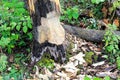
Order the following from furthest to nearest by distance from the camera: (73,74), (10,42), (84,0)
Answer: (84,0) → (10,42) → (73,74)

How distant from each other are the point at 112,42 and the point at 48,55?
3.04ft

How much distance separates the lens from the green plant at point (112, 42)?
4.38 meters

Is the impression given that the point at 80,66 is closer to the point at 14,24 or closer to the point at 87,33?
the point at 87,33

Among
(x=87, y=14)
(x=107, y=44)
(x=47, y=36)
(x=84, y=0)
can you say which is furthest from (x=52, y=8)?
(x=84, y=0)

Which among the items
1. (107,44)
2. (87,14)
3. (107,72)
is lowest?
(107,72)

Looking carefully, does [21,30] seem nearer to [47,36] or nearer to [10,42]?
[10,42]

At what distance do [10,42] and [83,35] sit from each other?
116 cm

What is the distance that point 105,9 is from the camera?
17.4ft

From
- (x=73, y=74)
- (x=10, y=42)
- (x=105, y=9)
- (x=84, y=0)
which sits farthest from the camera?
(x=84, y=0)

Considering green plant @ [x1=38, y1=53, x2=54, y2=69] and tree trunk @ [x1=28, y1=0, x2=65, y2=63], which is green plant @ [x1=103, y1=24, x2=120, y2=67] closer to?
tree trunk @ [x1=28, y1=0, x2=65, y2=63]

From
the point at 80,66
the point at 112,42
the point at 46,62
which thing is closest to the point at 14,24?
the point at 46,62

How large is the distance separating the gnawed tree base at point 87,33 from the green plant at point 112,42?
33cm

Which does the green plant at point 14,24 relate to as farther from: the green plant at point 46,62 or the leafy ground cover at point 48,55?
the green plant at point 46,62

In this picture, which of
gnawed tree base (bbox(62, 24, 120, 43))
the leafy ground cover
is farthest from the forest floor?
gnawed tree base (bbox(62, 24, 120, 43))
